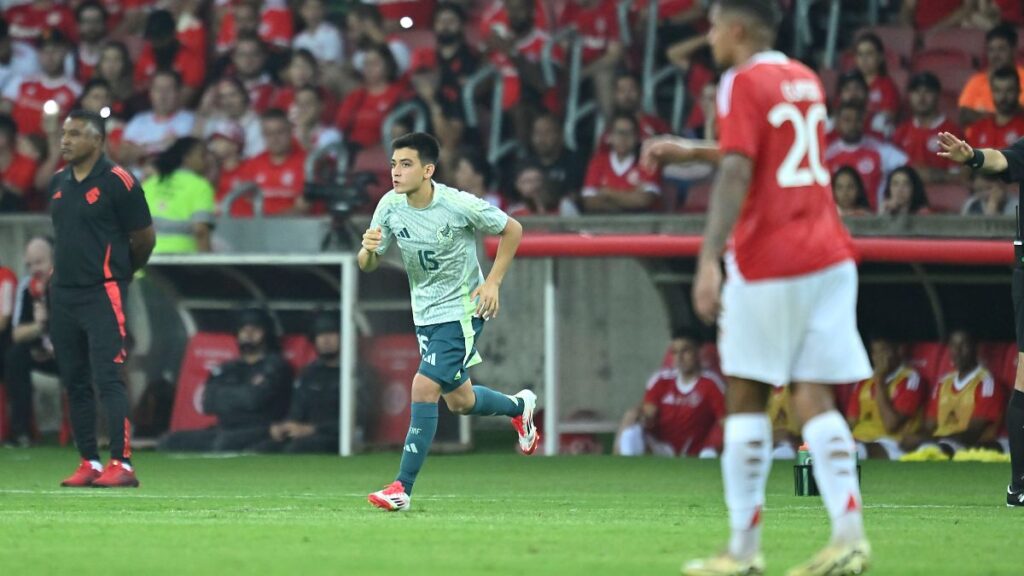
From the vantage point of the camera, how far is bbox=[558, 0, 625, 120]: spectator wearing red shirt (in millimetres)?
17280

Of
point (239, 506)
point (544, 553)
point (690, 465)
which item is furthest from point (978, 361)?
point (544, 553)

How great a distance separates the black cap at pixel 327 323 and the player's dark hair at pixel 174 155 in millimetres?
2151

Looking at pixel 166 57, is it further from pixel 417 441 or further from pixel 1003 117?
pixel 417 441

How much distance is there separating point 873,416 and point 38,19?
1045 cm

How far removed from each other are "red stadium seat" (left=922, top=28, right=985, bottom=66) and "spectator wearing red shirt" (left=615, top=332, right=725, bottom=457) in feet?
13.8

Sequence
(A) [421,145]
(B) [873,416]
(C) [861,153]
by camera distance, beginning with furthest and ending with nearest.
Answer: (C) [861,153]
(B) [873,416]
(A) [421,145]

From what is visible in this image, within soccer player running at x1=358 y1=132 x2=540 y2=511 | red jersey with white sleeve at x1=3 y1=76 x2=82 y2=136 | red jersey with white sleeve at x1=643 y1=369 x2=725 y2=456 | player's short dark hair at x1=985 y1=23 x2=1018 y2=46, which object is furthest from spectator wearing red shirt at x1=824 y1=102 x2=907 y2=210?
red jersey with white sleeve at x1=3 y1=76 x2=82 y2=136

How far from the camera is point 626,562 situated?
6.45m

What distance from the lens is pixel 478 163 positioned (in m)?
16.2

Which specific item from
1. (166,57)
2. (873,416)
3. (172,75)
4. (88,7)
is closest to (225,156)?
(172,75)

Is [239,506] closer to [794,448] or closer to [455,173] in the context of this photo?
[794,448]

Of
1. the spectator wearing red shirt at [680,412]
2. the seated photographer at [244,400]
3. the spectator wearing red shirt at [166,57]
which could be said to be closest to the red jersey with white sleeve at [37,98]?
the spectator wearing red shirt at [166,57]

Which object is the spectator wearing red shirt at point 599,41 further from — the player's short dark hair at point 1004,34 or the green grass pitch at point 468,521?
the green grass pitch at point 468,521

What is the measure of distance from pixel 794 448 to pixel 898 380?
1049mm
